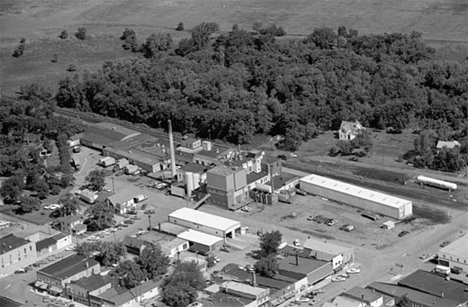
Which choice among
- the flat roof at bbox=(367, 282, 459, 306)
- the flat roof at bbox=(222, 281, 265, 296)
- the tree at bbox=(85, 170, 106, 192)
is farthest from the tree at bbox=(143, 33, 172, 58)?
the flat roof at bbox=(367, 282, 459, 306)

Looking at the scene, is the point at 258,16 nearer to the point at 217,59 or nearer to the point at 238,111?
the point at 217,59

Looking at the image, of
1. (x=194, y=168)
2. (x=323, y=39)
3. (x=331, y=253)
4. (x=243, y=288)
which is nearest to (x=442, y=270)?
(x=331, y=253)

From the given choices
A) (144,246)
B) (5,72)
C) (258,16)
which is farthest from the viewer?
(258,16)

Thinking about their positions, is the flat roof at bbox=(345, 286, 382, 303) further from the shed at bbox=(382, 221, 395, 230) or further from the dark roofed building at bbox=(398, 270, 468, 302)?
the shed at bbox=(382, 221, 395, 230)

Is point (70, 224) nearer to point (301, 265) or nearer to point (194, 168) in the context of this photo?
point (194, 168)

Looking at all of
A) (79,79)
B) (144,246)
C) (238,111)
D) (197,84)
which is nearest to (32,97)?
(79,79)
